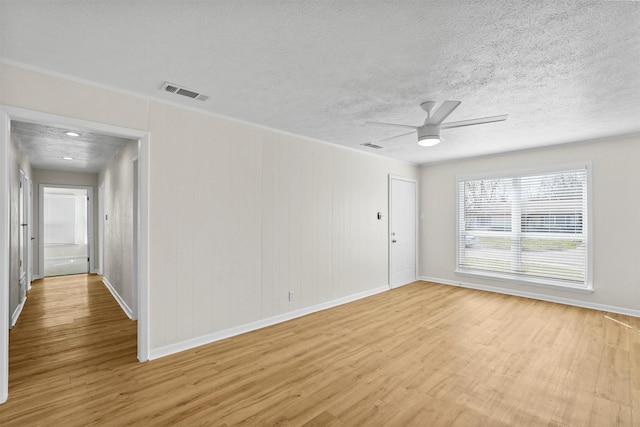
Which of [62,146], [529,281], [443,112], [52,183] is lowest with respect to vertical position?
[529,281]

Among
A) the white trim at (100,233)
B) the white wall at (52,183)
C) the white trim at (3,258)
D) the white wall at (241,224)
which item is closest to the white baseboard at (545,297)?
the white wall at (241,224)

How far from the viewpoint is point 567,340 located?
3.42 metres

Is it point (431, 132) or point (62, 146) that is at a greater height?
point (62, 146)

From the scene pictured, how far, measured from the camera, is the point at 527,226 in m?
5.25

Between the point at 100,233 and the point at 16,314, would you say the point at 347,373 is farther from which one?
the point at 100,233

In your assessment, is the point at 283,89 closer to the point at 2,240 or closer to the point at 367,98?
the point at 367,98

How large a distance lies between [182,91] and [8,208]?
1.71m

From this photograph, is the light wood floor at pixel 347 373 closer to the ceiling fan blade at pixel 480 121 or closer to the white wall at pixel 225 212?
the white wall at pixel 225 212

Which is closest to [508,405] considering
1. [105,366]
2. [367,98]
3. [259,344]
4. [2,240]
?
[259,344]

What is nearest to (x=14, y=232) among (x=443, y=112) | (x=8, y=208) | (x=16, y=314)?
(x=16, y=314)

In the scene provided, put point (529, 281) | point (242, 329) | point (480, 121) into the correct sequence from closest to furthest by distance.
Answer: point (480, 121) → point (242, 329) → point (529, 281)

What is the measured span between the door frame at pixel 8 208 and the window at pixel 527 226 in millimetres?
5553

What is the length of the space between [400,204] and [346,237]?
1802 mm

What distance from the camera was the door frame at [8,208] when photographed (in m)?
2.27
